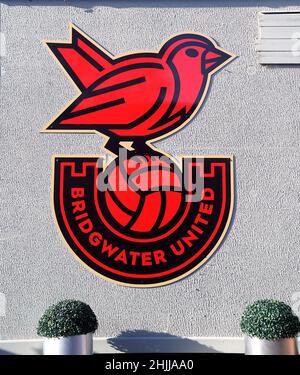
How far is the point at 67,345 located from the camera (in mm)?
5598

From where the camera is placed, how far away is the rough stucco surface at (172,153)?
20.9ft

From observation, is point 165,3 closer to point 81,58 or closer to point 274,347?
point 81,58

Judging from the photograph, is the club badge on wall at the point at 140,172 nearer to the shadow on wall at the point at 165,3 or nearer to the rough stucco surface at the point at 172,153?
the rough stucco surface at the point at 172,153

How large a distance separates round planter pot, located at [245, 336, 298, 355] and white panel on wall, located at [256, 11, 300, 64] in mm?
3586

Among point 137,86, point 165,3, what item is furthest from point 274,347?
point 165,3

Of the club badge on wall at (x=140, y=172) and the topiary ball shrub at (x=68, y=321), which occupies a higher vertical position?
the club badge on wall at (x=140, y=172)

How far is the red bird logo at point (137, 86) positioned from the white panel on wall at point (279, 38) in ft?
1.69

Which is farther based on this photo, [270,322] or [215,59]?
[215,59]

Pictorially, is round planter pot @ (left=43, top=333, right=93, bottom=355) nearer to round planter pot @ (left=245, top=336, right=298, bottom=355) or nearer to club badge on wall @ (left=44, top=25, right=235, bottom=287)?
club badge on wall @ (left=44, top=25, right=235, bottom=287)

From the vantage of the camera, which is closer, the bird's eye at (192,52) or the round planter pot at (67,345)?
the round planter pot at (67,345)

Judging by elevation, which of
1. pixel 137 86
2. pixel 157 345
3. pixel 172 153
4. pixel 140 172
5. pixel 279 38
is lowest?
pixel 157 345

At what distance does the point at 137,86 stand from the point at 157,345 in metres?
3.34

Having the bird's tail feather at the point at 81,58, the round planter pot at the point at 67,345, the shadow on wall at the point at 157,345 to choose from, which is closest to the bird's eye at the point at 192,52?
the bird's tail feather at the point at 81,58
